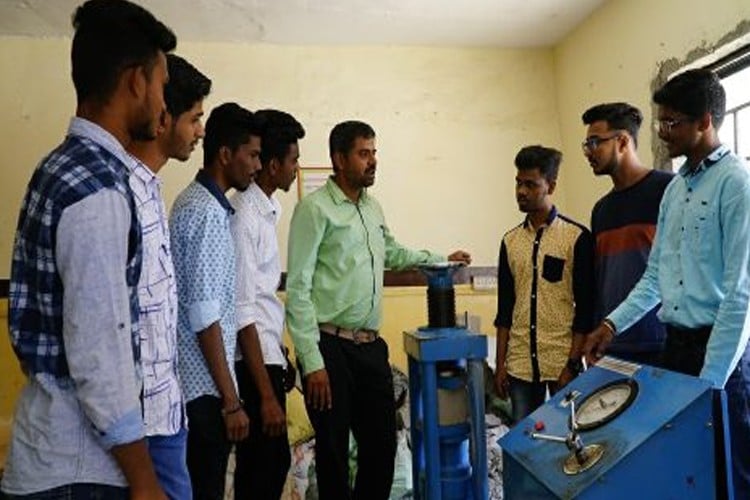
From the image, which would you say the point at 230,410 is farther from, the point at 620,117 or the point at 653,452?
the point at 620,117

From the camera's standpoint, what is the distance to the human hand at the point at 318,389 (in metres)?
2.02

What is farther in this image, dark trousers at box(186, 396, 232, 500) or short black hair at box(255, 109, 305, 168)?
short black hair at box(255, 109, 305, 168)

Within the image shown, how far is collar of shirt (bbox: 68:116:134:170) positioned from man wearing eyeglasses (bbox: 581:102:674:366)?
5.44 ft

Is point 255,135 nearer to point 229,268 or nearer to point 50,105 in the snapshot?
point 229,268

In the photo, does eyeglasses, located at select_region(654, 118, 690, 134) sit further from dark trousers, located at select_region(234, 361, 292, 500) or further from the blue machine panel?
dark trousers, located at select_region(234, 361, 292, 500)

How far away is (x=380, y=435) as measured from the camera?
7.16 feet

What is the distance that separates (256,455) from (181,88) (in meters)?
1.11

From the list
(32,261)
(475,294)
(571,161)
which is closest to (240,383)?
(32,261)

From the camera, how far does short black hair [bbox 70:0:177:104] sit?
984mm

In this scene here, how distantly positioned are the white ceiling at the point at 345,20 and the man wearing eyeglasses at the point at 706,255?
1.82 metres

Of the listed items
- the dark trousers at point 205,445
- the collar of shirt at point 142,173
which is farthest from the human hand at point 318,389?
the collar of shirt at point 142,173

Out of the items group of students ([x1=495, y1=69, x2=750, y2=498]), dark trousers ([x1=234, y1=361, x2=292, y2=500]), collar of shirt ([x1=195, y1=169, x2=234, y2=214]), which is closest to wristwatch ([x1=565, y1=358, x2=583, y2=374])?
group of students ([x1=495, y1=69, x2=750, y2=498])

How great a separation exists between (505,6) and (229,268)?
2.41 metres

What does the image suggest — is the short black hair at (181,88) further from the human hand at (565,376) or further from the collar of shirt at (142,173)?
the human hand at (565,376)
